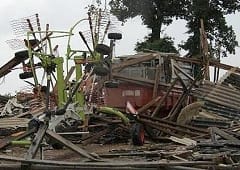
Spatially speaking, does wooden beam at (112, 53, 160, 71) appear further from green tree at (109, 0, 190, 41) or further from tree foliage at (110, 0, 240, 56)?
green tree at (109, 0, 190, 41)

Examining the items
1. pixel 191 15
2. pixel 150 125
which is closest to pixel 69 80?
pixel 150 125

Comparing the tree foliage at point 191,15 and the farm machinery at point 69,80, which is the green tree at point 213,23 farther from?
the farm machinery at point 69,80

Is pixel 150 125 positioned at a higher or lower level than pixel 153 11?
lower

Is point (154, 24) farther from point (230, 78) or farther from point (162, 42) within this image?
point (230, 78)

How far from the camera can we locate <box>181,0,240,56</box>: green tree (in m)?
27.8

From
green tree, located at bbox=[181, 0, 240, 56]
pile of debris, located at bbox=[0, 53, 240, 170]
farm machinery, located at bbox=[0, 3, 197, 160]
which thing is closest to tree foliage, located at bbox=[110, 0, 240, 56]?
green tree, located at bbox=[181, 0, 240, 56]

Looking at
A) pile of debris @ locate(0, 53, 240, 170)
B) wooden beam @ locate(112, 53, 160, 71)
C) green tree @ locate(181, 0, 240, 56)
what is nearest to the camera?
pile of debris @ locate(0, 53, 240, 170)

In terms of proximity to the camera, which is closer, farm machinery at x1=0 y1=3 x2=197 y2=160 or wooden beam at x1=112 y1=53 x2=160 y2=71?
farm machinery at x1=0 y1=3 x2=197 y2=160

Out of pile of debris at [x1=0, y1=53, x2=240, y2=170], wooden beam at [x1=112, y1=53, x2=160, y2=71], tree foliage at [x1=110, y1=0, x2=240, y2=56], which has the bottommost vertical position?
pile of debris at [x1=0, y1=53, x2=240, y2=170]

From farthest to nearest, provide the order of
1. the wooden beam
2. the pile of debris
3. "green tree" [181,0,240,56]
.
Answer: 1. "green tree" [181,0,240,56]
2. the wooden beam
3. the pile of debris

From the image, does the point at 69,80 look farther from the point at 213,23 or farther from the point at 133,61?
the point at 213,23

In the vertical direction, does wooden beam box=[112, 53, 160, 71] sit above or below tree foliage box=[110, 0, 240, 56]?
below

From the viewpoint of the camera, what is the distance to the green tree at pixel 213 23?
91.3 ft

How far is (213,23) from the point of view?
28.4 m
